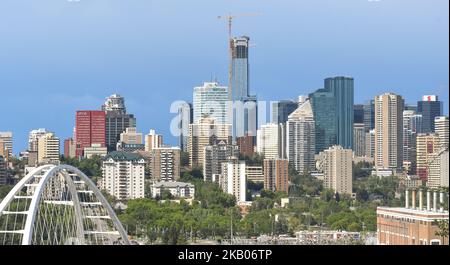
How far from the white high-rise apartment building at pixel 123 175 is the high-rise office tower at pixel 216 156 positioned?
1.25m

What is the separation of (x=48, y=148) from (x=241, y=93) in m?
5.40

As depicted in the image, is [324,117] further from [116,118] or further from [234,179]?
[116,118]

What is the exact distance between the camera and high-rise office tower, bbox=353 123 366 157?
19.9 meters

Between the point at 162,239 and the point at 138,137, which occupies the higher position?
the point at 138,137

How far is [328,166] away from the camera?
19844 mm

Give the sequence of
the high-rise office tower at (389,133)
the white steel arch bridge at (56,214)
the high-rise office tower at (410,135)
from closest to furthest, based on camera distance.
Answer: the white steel arch bridge at (56,214)
the high-rise office tower at (410,135)
the high-rise office tower at (389,133)

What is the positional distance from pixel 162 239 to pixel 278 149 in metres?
7.97

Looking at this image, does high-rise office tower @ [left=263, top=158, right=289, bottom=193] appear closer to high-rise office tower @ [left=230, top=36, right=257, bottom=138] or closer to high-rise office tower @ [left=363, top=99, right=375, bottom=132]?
high-rise office tower @ [left=230, top=36, right=257, bottom=138]

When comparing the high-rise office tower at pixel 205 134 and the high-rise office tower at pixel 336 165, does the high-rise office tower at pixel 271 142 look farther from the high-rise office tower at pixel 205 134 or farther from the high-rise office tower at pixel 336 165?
the high-rise office tower at pixel 336 165

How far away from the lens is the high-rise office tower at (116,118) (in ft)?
66.0

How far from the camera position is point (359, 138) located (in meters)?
20.3

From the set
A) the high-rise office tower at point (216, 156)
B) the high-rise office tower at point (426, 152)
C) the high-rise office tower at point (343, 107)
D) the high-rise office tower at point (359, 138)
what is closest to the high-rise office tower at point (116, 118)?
the high-rise office tower at point (216, 156)
